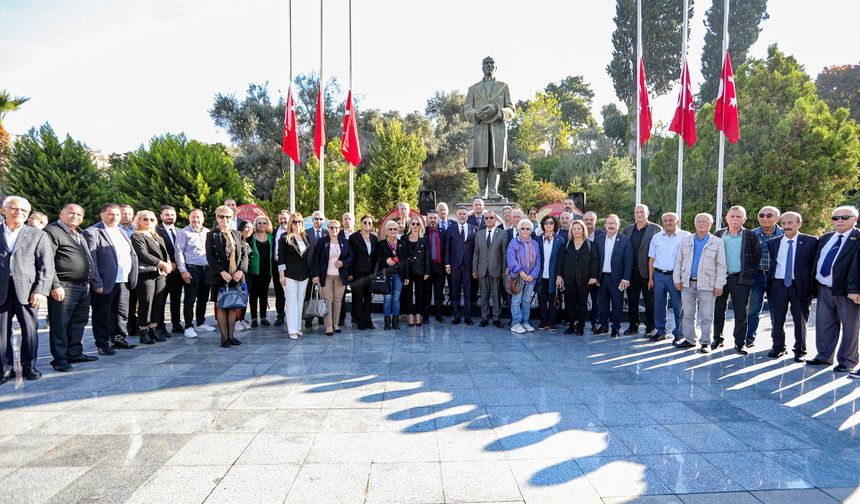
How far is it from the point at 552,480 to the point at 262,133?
32608mm

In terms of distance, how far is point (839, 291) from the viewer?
16.9ft

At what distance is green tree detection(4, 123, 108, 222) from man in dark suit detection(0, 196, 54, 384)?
59.7ft

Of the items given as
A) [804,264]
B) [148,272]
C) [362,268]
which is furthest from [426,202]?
[804,264]

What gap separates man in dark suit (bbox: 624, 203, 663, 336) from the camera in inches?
266

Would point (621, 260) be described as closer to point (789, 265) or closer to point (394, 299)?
point (789, 265)

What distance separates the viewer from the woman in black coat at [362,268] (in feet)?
23.4

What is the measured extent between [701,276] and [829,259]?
1268 mm

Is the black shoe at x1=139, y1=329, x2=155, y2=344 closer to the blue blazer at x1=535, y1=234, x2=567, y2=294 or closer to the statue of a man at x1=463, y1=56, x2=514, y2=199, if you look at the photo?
the blue blazer at x1=535, y1=234, x2=567, y2=294

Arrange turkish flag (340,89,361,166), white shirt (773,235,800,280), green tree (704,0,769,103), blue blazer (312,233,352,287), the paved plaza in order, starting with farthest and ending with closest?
green tree (704,0,769,103) → turkish flag (340,89,361,166) → blue blazer (312,233,352,287) → white shirt (773,235,800,280) → the paved plaza

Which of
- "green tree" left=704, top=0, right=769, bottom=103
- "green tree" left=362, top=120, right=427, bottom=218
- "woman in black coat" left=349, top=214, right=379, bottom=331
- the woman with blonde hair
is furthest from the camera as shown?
"green tree" left=704, top=0, right=769, bottom=103

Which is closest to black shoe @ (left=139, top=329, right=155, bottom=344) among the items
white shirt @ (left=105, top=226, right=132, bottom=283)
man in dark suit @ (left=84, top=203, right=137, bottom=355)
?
man in dark suit @ (left=84, top=203, right=137, bottom=355)

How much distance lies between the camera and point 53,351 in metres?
5.04

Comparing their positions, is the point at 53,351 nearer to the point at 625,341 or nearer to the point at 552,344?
the point at 552,344

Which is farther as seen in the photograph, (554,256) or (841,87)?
(841,87)
